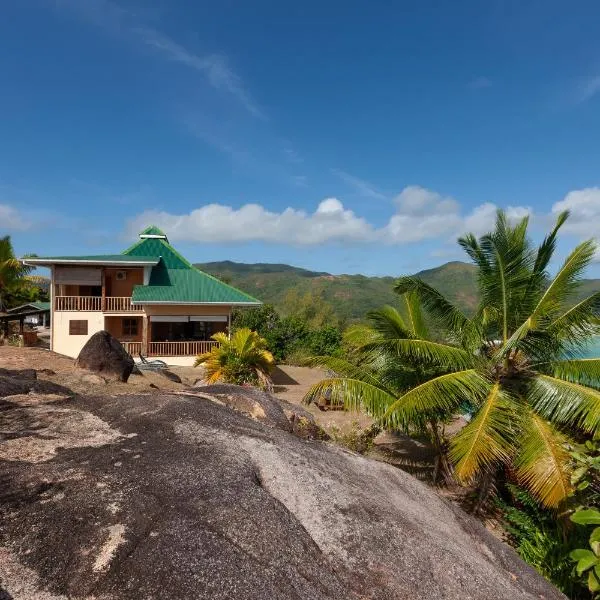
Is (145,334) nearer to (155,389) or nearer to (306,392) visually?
(306,392)

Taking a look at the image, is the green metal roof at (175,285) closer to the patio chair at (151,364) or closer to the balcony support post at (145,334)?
the balcony support post at (145,334)

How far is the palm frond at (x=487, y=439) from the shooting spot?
7047 millimetres

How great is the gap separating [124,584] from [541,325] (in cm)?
807

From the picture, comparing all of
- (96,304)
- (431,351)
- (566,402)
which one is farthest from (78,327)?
(566,402)

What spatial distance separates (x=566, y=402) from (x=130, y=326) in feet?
69.4

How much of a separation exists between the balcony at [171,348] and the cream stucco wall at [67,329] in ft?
6.11

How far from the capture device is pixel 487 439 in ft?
23.7

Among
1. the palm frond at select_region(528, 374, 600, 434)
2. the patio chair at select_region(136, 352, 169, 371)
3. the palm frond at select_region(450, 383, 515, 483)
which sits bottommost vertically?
the patio chair at select_region(136, 352, 169, 371)

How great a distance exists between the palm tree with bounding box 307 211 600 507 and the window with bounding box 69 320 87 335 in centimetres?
1637

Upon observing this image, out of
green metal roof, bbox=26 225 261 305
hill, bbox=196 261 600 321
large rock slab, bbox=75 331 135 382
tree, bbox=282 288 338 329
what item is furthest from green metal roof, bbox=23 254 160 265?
hill, bbox=196 261 600 321

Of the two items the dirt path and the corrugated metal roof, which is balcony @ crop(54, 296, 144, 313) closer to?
the corrugated metal roof

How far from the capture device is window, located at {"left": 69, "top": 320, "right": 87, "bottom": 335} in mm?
21453

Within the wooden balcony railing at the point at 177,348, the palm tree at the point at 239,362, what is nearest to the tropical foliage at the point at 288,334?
the wooden balcony railing at the point at 177,348

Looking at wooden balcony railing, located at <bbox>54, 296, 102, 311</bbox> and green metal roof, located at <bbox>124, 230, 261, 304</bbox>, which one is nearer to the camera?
wooden balcony railing, located at <bbox>54, 296, 102, 311</bbox>
